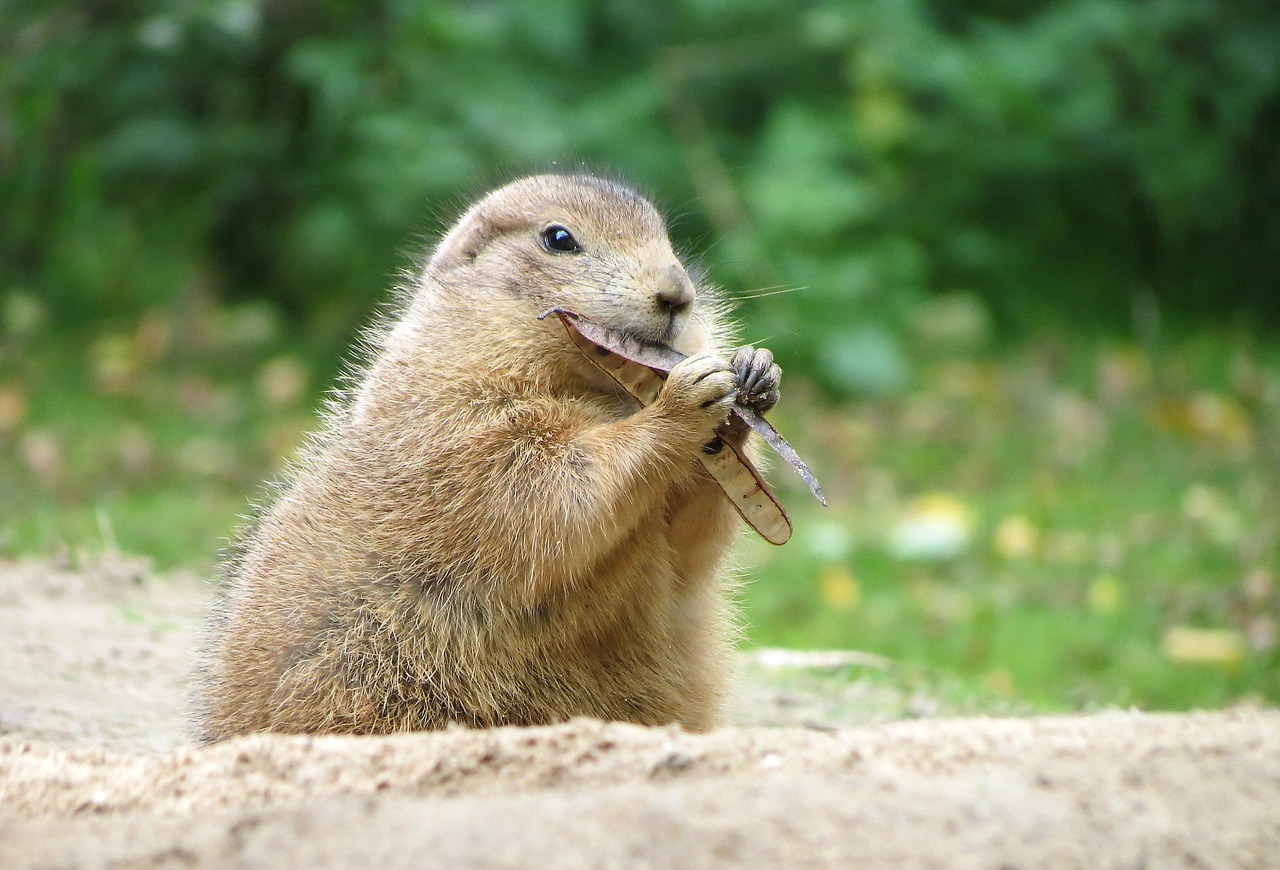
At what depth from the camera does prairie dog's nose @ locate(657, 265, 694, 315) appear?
3.92 metres

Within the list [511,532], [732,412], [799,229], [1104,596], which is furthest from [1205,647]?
[511,532]

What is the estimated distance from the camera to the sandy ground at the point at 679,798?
2410 mm

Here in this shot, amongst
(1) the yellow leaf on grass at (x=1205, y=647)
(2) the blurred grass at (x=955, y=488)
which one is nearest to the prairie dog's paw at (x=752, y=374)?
(2) the blurred grass at (x=955, y=488)

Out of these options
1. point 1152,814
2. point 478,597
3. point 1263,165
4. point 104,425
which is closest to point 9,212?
point 104,425

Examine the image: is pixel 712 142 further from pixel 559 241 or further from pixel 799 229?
A: pixel 559 241

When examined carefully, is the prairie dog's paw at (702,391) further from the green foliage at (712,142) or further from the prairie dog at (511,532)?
the green foliage at (712,142)

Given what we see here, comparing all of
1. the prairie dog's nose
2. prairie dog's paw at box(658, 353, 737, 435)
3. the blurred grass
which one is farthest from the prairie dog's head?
the blurred grass

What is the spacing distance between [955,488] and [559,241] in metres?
6.13

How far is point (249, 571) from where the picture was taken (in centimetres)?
420

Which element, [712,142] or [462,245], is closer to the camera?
[462,245]

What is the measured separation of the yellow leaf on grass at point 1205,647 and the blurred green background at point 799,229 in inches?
42.6

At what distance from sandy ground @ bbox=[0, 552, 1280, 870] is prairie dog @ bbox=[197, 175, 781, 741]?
0.68 m

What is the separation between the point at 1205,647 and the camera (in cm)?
704

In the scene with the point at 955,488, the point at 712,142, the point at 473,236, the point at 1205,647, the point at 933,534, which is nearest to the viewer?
the point at 473,236
